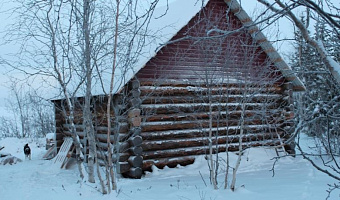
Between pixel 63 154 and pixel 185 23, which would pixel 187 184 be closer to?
pixel 185 23

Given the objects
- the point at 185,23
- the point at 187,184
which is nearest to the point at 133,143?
the point at 187,184

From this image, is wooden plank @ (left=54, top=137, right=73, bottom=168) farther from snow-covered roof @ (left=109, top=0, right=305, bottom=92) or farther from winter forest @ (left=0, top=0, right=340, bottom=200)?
snow-covered roof @ (left=109, top=0, right=305, bottom=92)

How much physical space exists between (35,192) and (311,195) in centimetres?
609

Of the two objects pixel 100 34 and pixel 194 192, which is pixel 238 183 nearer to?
pixel 194 192

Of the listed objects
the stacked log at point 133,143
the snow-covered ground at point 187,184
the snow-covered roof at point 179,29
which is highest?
the snow-covered roof at point 179,29

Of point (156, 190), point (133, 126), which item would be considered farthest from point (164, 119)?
point (156, 190)

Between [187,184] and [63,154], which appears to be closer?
[187,184]

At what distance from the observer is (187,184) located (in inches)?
322

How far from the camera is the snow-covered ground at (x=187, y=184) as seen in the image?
22.9ft

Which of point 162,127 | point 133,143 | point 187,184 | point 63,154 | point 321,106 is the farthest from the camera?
point 63,154

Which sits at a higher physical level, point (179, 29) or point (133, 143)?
point (179, 29)

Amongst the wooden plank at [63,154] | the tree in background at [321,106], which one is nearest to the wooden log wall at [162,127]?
the wooden plank at [63,154]

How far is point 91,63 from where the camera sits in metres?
6.89

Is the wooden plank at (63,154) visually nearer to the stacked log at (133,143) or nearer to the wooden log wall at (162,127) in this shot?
the wooden log wall at (162,127)
